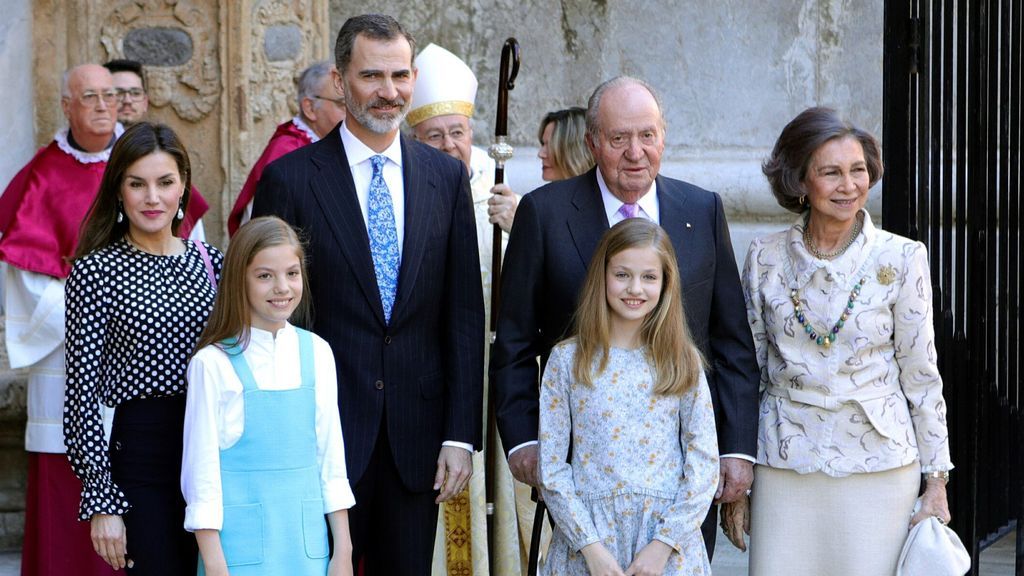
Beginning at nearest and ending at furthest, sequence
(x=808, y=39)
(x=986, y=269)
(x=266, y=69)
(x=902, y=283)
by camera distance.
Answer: (x=902, y=283) < (x=986, y=269) < (x=266, y=69) < (x=808, y=39)

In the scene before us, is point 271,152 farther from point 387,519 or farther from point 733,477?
point 733,477

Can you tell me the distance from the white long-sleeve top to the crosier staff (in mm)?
947

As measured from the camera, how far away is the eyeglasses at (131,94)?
5.98 m

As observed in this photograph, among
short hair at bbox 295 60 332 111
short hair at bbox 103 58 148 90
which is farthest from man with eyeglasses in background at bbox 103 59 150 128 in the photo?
short hair at bbox 295 60 332 111

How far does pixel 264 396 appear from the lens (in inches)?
144

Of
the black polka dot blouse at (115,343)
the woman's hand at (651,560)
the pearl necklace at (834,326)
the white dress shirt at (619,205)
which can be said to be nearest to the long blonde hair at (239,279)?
the black polka dot blouse at (115,343)

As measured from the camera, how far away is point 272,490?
12.0 feet

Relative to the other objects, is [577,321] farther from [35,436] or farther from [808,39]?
[808,39]

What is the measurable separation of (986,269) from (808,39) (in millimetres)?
2348

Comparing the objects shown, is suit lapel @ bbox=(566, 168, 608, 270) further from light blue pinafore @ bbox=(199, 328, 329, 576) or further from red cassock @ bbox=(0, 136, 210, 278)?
red cassock @ bbox=(0, 136, 210, 278)

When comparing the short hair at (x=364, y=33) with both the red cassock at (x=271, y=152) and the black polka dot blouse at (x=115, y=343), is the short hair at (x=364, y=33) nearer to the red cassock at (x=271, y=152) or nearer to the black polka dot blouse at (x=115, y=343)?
the black polka dot blouse at (x=115, y=343)

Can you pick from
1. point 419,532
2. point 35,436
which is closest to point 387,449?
point 419,532

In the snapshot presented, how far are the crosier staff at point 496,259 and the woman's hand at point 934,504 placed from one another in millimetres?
1357

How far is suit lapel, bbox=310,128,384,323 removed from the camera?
3.92 m
